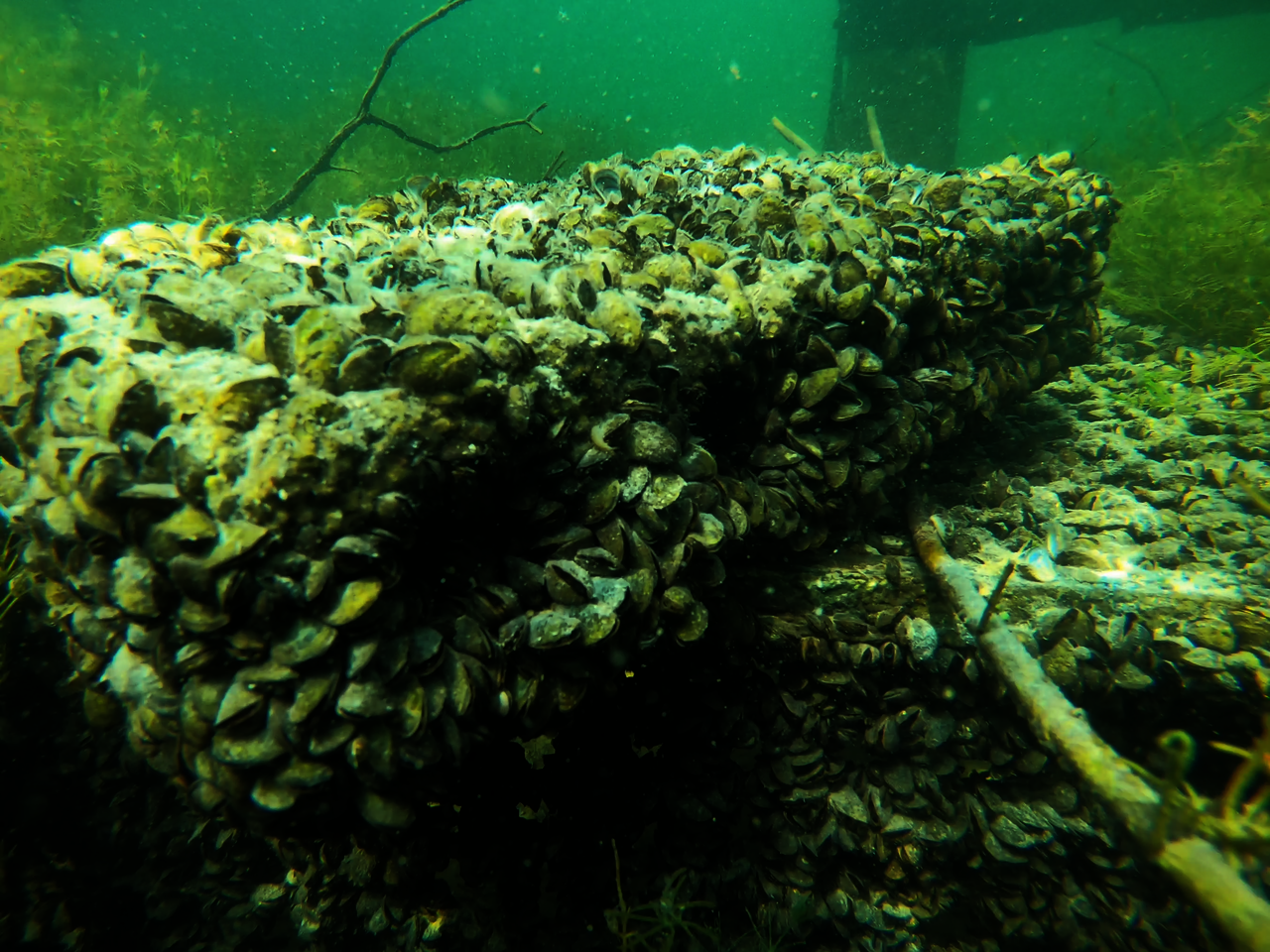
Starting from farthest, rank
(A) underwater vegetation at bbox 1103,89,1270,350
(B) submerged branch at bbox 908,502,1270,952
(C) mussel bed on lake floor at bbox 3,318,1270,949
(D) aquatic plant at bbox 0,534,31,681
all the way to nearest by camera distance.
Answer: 1. (A) underwater vegetation at bbox 1103,89,1270,350
2. (D) aquatic plant at bbox 0,534,31,681
3. (C) mussel bed on lake floor at bbox 3,318,1270,949
4. (B) submerged branch at bbox 908,502,1270,952

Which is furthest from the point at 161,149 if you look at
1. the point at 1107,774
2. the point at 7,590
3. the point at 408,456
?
the point at 1107,774

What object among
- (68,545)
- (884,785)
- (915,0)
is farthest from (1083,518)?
(915,0)

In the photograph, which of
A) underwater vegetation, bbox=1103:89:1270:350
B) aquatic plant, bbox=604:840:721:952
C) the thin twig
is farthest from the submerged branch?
Result: the thin twig

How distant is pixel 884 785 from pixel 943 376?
1796mm

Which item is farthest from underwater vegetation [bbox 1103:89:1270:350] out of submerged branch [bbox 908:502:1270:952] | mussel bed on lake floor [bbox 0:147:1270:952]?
submerged branch [bbox 908:502:1270:952]

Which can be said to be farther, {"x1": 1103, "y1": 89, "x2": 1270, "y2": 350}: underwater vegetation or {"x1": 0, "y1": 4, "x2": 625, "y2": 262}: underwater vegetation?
{"x1": 0, "y1": 4, "x2": 625, "y2": 262}: underwater vegetation

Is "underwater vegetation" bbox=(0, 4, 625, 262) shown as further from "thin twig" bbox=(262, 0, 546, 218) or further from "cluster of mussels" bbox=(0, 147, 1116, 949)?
"cluster of mussels" bbox=(0, 147, 1116, 949)

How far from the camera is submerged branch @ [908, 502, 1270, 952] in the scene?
4.04ft

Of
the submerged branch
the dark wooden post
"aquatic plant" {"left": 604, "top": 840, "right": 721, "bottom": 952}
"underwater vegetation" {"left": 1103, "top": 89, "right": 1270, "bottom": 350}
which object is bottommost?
"aquatic plant" {"left": 604, "top": 840, "right": 721, "bottom": 952}

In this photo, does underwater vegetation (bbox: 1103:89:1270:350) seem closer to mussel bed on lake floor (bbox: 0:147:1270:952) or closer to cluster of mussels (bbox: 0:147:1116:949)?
mussel bed on lake floor (bbox: 0:147:1270:952)

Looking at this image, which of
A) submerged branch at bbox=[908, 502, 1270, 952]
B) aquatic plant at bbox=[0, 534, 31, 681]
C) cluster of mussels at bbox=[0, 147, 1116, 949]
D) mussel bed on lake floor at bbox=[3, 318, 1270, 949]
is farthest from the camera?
aquatic plant at bbox=[0, 534, 31, 681]

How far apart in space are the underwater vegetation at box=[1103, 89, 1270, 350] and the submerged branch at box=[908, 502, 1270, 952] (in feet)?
13.8

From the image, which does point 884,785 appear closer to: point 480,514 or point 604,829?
point 604,829

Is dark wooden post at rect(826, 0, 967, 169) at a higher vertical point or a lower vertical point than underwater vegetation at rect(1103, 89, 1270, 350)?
higher
